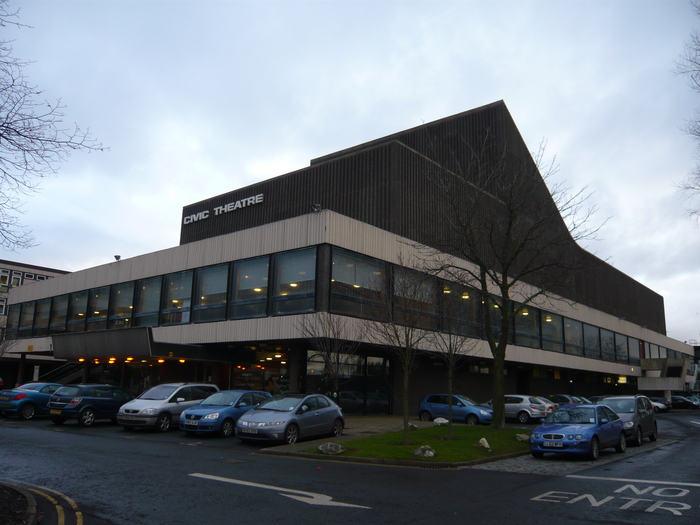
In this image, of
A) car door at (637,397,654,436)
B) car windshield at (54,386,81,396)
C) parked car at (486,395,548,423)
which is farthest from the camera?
parked car at (486,395,548,423)

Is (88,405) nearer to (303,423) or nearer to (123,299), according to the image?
(303,423)

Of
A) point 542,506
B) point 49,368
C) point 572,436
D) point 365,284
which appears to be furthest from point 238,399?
point 49,368

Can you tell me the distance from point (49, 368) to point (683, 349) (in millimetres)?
79730

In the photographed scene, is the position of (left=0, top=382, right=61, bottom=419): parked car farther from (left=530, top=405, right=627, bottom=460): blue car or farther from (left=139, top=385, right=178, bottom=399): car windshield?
(left=530, top=405, right=627, bottom=460): blue car

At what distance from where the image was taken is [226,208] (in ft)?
129

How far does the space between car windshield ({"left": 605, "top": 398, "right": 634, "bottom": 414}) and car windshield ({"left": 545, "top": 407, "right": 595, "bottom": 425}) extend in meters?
3.77

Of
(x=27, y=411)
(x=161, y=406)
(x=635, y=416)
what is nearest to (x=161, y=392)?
(x=161, y=406)

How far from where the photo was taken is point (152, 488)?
9.78 meters

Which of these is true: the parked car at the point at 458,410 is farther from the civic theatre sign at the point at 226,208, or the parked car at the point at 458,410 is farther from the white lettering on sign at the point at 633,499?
the civic theatre sign at the point at 226,208

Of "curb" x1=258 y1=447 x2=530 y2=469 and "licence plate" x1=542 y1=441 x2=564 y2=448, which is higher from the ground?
"licence plate" x1=542 y1=441 x2=564 y2=448

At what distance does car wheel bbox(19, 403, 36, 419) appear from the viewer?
79.9 feet

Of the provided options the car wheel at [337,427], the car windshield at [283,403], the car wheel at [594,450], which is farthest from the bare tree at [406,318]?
the car wheel at [594,450]

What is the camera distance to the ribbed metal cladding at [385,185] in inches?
1228

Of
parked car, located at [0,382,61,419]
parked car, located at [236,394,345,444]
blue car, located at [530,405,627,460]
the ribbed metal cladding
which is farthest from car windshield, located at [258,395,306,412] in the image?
parked car, located at [0,382,61,419]
